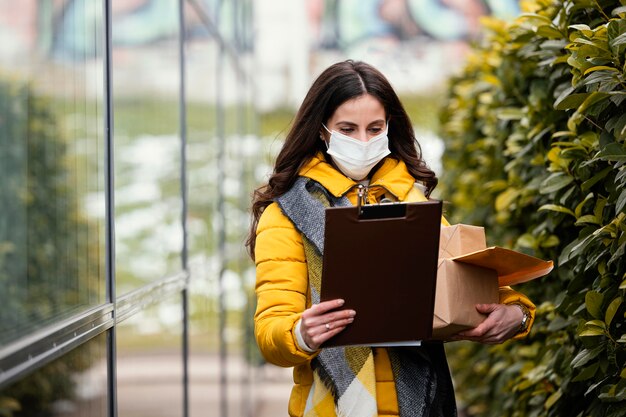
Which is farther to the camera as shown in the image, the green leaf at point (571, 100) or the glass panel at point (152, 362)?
the glass panel at point (152, 362)

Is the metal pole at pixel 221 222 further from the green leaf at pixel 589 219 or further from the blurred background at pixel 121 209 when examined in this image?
the green leaf at pixel 589 219

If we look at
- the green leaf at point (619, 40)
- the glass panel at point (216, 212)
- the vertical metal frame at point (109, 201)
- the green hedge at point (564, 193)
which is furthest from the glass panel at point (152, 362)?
the green leaf at point (619, 40)

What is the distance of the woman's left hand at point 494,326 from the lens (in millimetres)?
2350

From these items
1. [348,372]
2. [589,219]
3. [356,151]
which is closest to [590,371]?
[589,219]

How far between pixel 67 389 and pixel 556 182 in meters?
1.64

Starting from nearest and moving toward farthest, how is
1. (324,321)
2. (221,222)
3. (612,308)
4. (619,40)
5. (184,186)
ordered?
(324,321) → (619,40) → (612,308) → (184,186) → (221,222)

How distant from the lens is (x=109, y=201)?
2.90 metres

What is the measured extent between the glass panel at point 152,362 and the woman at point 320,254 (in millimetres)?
777

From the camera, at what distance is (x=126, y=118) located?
329 centimetres

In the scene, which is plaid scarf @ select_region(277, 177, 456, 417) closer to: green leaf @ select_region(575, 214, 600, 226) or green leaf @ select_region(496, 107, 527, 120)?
green leaf @ select_region(575, 214, 600, 226)

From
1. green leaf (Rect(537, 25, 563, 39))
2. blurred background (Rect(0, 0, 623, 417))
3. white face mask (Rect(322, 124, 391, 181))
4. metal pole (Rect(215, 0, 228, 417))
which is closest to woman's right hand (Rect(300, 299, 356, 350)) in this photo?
white face mask (Rect(322, 124, 391, 181))

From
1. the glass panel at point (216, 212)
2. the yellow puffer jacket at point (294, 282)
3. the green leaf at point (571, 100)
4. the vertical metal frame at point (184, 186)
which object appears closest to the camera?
the yellow puffer jacket at point (294, 282)

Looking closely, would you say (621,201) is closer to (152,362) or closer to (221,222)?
(152,362)

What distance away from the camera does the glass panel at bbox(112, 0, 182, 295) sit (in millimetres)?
3146
